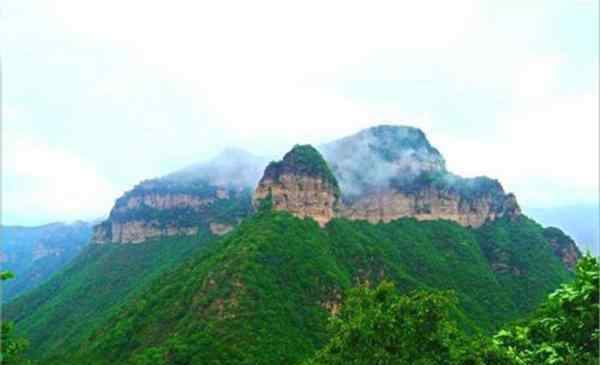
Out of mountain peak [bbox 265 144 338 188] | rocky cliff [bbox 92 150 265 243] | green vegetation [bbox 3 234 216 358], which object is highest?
mountain peak [bbox 265 144 338 188]

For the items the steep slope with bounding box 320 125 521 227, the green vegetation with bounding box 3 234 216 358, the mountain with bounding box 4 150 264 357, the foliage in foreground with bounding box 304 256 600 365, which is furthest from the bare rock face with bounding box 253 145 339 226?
the foliage in foreground with bounding box 304 256 600 365

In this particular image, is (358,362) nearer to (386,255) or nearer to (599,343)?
(599,343)

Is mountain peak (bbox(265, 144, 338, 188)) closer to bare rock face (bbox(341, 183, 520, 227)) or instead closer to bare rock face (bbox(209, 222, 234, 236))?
bare rock face (bbox(341, 183, 520, 227))

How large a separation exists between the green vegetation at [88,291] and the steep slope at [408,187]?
4684 cm

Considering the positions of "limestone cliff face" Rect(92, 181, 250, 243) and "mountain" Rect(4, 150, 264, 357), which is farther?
"limestone cliff face" Rect(92, 181, 250, 243)

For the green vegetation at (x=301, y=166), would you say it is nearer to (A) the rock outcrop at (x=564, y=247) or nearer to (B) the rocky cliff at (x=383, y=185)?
(B) the rocky cliff at (x=383, y=185)

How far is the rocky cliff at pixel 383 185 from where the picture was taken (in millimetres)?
121075

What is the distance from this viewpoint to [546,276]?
126 meters

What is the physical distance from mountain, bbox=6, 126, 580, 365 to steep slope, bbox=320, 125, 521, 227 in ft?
1.46

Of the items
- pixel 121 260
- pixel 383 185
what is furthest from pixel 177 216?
pixel 383 185

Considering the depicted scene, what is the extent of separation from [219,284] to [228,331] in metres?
11.8

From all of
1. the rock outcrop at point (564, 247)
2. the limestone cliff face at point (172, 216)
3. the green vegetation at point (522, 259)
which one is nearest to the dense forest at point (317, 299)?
the green vegetation at point (522, 259)

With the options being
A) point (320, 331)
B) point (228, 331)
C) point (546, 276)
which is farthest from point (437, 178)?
point (228, 331)

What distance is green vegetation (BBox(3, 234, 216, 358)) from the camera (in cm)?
11219
